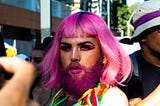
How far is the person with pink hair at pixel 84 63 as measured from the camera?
6.72ft

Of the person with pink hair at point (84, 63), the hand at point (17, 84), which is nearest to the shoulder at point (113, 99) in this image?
the person with pink hair at point (84, 63)

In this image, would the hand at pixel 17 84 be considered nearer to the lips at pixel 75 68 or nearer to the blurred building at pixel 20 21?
the lips at pixel 75 68

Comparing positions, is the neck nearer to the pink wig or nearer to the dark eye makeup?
the pink wig

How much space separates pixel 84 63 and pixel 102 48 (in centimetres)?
13

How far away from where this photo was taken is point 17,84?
1056mm

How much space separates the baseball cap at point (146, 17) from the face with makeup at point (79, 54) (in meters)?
0.84

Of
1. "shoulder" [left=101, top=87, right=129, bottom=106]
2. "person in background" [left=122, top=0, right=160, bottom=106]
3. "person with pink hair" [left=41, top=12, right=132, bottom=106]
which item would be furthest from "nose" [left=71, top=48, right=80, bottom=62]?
"person in background" [left=122, top=0, right=160, bottom=106]

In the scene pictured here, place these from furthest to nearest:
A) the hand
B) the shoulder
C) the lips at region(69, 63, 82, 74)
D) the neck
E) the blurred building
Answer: the blurred building
the neck
the lips at region(69, 63, 82, 74)
the shoulder
the hand

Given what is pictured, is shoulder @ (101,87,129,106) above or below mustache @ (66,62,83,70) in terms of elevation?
below

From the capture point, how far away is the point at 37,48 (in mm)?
5188

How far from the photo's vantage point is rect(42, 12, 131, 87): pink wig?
6.97 feet

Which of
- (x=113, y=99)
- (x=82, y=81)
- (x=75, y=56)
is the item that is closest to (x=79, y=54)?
(x=75, y=56)

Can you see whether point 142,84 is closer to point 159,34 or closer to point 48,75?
point 159,34

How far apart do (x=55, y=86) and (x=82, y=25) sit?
0.34 meters
